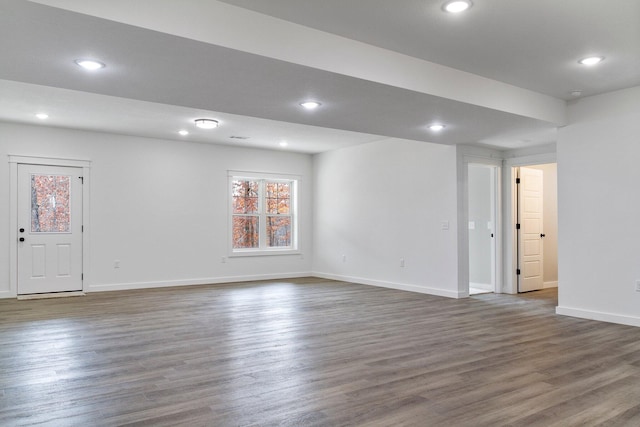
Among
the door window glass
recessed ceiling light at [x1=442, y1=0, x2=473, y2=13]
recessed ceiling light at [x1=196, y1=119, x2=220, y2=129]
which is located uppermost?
recessed ceiling light at [x1=442, y1=0, x2=473, y2=13]

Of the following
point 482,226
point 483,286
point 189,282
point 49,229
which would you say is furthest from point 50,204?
point 483,286

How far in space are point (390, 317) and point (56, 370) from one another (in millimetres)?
3339

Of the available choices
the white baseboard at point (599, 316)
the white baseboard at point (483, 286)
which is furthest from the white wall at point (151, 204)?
the white baseboard at point (599, 316)

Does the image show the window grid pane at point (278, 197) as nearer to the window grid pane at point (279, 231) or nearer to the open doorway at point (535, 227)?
the window grid pane at point (279, 231)

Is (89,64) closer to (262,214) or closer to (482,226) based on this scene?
(262,214)

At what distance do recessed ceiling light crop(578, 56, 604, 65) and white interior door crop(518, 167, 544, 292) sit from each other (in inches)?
141

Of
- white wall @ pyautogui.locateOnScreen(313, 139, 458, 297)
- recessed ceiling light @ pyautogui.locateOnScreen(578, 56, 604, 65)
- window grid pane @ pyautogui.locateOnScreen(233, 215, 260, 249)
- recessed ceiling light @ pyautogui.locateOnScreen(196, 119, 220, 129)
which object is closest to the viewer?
recessed ceiling light @ pyautogui.locateOnScreen(578, 56, 604, 65)

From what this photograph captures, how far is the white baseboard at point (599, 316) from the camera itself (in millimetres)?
4879

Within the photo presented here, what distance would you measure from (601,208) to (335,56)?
354 cm

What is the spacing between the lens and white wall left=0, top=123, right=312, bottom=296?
7.14 m

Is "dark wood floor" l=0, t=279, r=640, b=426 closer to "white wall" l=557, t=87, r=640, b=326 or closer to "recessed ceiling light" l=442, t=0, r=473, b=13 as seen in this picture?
"white wall" l=557, t=87, r=640, b=326

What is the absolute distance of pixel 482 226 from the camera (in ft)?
26.0

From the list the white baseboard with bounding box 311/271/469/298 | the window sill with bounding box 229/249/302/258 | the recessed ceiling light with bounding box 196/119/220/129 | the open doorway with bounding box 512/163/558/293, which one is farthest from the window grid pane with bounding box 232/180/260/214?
the open doorway with bounding box 512/163/558/293

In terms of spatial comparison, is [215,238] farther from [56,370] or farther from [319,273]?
[56,370]
